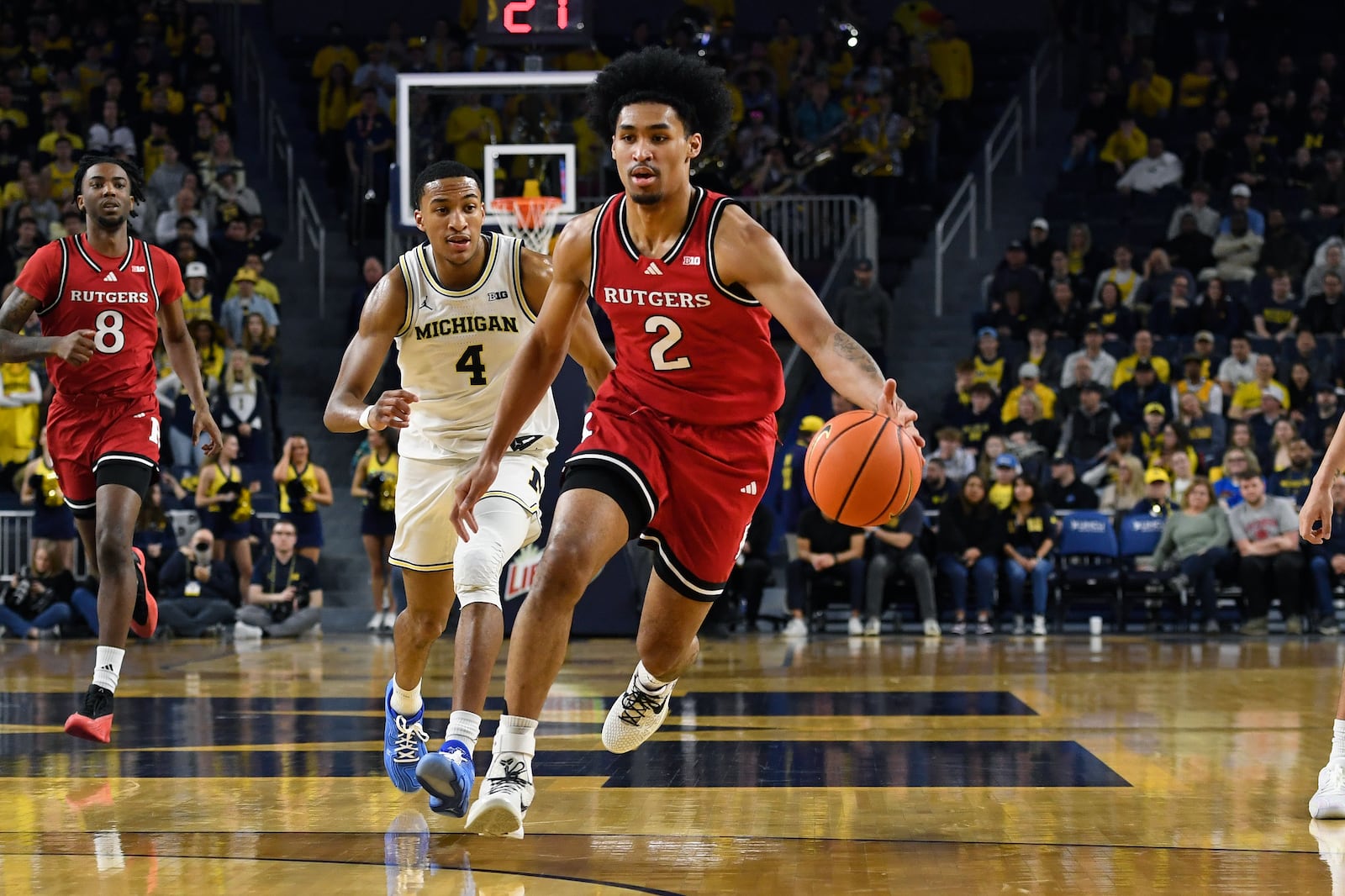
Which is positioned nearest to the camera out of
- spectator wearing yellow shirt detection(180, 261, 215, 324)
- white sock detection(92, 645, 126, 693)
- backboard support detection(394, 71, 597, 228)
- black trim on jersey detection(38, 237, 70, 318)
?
white sock detection(92, 645, 126, 693)

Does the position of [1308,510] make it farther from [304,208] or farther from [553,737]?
[304,208]

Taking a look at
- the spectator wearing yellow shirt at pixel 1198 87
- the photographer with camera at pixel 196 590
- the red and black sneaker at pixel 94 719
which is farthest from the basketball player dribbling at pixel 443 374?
the spectator wearing yellow shirt at pixel 1198 87

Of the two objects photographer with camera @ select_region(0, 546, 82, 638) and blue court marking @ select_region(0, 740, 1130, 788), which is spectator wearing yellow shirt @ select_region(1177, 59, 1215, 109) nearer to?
photographer with camera @ select_region(0, 546, 82, 638)

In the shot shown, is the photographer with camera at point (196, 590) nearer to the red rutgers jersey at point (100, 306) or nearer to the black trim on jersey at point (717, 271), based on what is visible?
the red rutgers jersey at point (100, 306)

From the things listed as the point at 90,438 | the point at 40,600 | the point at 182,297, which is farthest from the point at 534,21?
→ the point at 40,600

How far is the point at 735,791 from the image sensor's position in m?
5.69

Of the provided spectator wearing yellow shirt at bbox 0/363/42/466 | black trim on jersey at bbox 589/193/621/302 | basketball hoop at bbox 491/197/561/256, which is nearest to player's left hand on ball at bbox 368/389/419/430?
black trim on jersey at bbox 589/193/621/302

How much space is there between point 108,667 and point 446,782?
2.82 metres

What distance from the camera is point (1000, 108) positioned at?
20.9 meters

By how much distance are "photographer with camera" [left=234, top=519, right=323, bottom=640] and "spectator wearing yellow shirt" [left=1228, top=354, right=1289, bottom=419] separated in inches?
338

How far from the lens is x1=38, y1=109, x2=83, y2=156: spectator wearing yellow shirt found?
18000mm

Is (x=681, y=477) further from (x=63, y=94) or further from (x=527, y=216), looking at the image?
(x=63, y=94)

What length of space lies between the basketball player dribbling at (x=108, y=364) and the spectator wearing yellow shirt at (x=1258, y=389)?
1079cm

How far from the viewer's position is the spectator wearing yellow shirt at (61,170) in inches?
690
